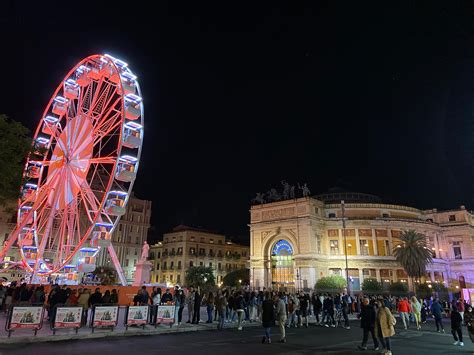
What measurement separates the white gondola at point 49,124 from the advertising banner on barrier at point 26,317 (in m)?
25.8

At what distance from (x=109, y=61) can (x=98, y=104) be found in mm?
4263

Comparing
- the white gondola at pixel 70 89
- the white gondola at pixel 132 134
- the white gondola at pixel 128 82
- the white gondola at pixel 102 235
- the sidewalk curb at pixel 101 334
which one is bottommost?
the sidewalk curb at pixel 101 334

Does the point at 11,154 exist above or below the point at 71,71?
below

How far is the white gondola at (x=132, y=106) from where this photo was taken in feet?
103

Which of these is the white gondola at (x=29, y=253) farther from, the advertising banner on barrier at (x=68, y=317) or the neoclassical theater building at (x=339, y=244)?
the neoclassical theater building at (x=339, y=244)

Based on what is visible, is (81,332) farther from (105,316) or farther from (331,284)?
(331,284)

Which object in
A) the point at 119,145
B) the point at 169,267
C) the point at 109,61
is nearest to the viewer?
the point at 119,145

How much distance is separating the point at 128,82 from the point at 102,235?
43.6 ft

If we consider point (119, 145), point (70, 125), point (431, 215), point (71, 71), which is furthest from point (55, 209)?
point (431, 215)

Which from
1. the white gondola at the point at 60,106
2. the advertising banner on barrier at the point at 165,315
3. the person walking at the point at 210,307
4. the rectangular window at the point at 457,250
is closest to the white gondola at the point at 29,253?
the white gondola at the point at 60,106

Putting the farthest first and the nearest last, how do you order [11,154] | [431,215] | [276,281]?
[431,215], [276,281], [11,154]

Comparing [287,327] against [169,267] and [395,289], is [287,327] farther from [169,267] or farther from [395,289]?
[169,267]

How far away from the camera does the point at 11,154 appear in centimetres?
2102

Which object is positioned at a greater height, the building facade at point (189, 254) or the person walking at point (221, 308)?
the building facade at point (189, 254)
